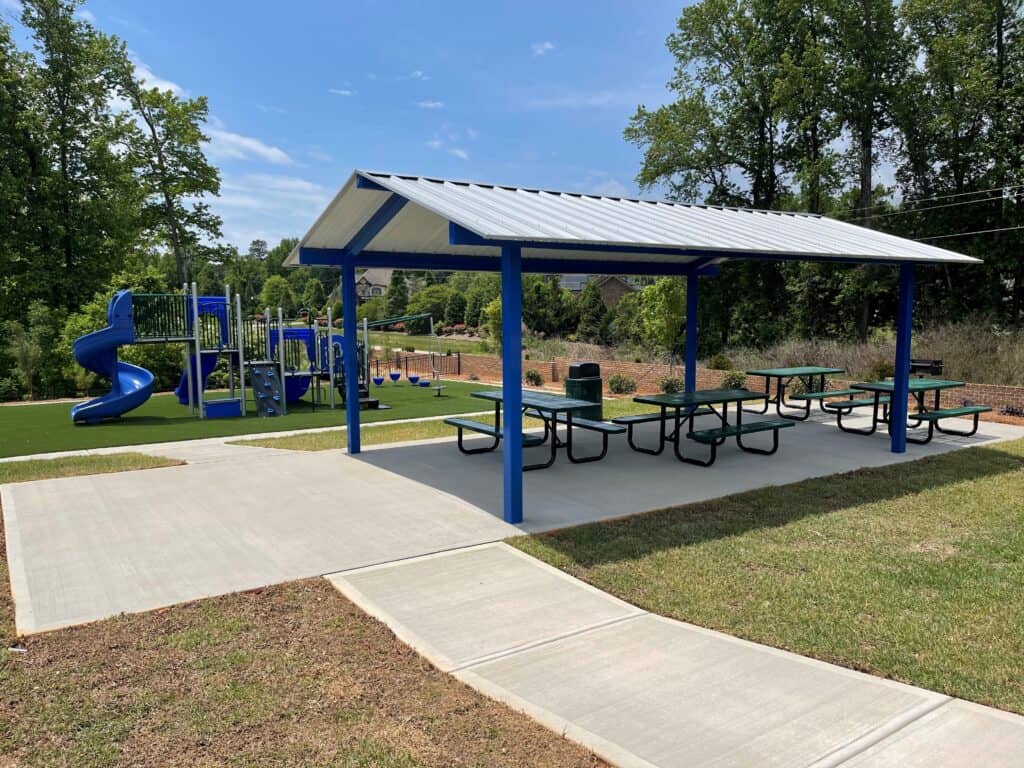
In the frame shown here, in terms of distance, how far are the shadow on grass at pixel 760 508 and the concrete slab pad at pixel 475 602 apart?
54cm

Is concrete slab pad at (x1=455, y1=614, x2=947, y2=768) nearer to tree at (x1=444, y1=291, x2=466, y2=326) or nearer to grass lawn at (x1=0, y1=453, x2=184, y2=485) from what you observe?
grass lawn at (x1=0, y1=453, x2=184, y2=485)

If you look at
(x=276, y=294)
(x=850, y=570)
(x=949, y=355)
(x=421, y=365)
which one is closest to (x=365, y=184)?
(x=850, y=570)

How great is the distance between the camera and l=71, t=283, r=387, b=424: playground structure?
14328mm

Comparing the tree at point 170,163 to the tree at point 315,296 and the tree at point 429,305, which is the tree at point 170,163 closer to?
the tree at point 429,305

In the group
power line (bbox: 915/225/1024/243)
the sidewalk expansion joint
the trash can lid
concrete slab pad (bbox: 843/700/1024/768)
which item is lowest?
the sidewalk expansion joint

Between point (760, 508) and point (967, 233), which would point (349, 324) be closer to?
point (760, 508)

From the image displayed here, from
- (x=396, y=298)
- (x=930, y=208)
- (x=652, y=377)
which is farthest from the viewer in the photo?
(x=396, y=298)

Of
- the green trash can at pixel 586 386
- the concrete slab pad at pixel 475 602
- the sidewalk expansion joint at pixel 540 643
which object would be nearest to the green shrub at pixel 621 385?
the green trash can at pixel 586 386

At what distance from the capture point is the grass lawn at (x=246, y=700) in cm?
282

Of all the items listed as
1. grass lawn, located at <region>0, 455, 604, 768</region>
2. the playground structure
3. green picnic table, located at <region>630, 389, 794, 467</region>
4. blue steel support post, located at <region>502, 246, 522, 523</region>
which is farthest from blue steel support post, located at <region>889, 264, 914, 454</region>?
the playground structure

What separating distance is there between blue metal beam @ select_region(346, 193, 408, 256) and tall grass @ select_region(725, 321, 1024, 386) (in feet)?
39.7

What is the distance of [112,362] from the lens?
1484 centimetres

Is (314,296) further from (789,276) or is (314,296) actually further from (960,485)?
(960,485)

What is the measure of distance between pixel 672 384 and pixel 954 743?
44.7ft
